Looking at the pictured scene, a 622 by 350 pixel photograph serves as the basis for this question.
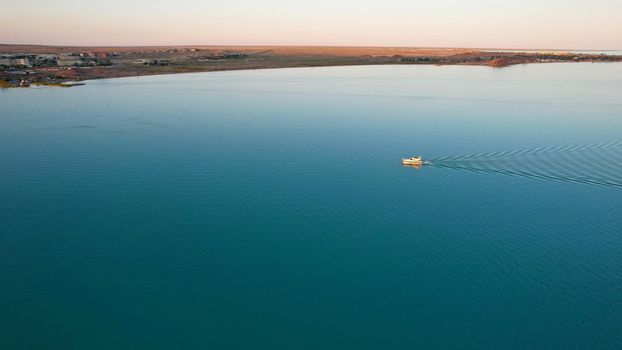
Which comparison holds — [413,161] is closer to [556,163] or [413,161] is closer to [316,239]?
[556,163]

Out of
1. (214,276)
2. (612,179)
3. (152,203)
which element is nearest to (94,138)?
(152,203)

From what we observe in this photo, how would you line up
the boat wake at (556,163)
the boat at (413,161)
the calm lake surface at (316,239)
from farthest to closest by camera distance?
the boat at (413,161), the boat wake at (556,163), the calm lake surface at (316,239)

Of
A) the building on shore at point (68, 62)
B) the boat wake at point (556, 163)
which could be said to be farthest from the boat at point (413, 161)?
the building on shore at point (68, 62)

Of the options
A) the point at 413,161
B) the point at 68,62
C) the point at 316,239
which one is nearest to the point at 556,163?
the point at 413,161

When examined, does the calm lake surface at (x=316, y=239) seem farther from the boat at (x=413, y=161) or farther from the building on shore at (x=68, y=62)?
the building on shore at (x=68, y=62)

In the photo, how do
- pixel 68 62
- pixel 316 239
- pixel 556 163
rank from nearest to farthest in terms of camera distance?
pixel 316 239 < pixel 556 163 < pixel 68 62

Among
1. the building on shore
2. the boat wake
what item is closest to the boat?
the boat wake
